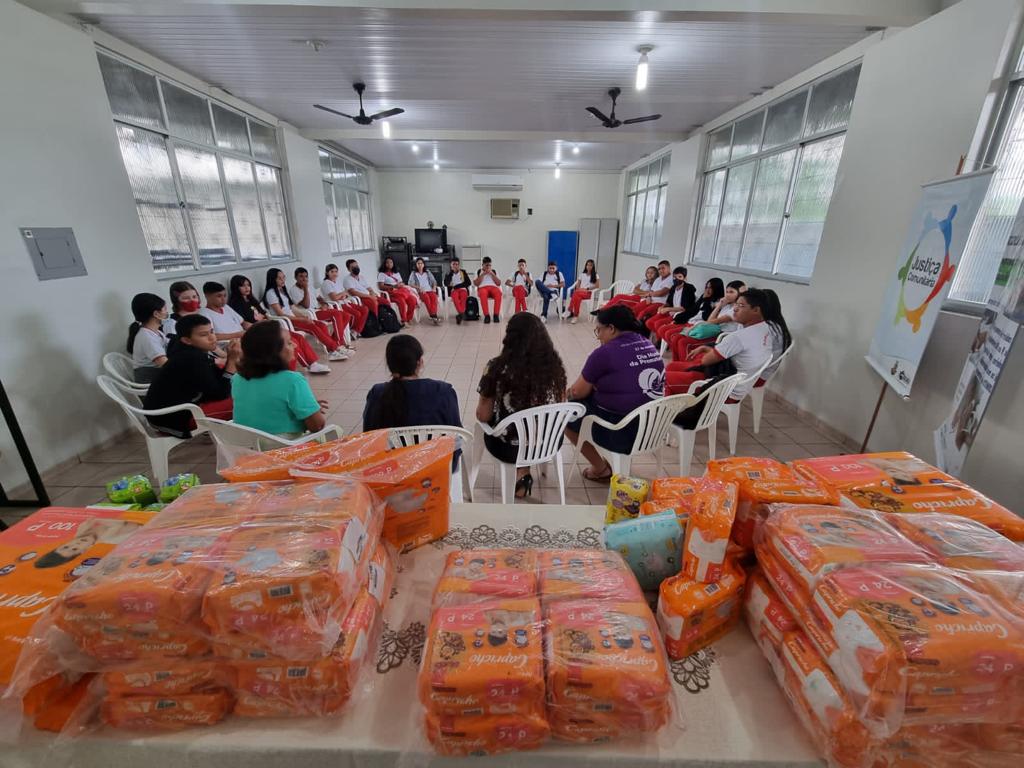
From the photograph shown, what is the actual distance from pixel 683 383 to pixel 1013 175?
6.30ft

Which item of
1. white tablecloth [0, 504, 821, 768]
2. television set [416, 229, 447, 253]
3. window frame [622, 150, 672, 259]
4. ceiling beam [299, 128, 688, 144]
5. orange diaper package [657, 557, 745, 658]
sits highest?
ceiling beam [299, 128, 688, 144]

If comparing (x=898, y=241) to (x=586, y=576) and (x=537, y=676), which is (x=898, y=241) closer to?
(x=586, y=576)

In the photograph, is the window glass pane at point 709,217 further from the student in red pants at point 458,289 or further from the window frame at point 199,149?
the window frame at point 199,149

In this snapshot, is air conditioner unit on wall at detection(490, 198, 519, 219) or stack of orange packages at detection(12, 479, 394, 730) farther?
air conditioner unit on wall at detection(490, 198, 519, 219)

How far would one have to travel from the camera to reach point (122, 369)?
2979 millimetres

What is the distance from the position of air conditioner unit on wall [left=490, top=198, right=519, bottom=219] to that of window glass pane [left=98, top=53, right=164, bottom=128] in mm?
7171

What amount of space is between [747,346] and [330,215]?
723 centimetres

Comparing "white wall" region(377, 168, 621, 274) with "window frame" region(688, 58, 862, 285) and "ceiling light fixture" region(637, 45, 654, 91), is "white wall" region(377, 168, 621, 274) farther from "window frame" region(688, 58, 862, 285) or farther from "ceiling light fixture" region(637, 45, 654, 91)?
"ceiling light fixture" region(637, 45, 654, 91)

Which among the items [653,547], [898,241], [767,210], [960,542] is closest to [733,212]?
[767,210]

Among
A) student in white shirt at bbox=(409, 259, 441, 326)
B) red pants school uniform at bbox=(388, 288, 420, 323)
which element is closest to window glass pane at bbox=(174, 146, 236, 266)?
red pants school uniform at bbox=(388, 288, 420, 323)

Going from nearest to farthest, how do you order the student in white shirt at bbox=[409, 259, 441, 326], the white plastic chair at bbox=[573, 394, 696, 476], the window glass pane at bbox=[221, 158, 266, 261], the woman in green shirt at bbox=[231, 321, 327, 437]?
the woman in green shirt at bbox=[231, 321, 327, 437] → the white plastic chair at bbox=[573, 394, 696, 476] → the window glass pane at bbox=[221, 158, 266, 261] → the student in white shirt at bbox=[409, 259, 441, 326]

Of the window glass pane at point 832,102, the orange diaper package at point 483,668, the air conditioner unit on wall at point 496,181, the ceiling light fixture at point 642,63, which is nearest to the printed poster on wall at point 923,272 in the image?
the window glass pane at point 832,102

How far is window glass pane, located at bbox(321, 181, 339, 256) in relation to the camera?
23.8 ft

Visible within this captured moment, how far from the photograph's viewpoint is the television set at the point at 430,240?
10164mm
